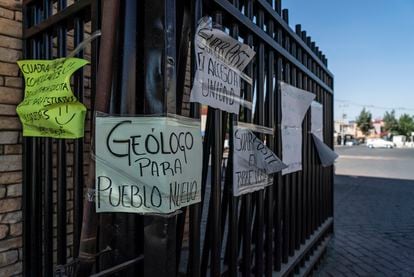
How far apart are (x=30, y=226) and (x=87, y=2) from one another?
1.39m

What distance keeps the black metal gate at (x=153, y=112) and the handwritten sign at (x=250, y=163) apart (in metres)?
0.06

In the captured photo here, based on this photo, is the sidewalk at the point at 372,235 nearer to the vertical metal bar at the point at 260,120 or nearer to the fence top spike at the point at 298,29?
the vertical metal bar at the point at 260,120

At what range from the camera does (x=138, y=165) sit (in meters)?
1.48

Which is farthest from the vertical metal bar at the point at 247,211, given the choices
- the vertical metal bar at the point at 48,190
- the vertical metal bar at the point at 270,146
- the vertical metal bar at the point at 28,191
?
the vertical metal bar at the point at 28,191

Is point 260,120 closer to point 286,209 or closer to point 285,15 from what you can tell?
point 286,209

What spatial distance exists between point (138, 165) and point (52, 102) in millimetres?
664

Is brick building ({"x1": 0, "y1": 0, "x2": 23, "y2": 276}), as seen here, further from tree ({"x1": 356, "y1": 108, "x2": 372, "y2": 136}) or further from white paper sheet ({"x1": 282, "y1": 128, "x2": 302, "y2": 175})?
tree ({"x1": 356, "y1": 108, "x2": 372, "y2": 136})

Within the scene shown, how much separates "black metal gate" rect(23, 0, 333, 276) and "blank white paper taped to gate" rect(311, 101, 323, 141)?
0.58 metres

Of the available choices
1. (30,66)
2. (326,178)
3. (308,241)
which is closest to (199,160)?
(30,66)

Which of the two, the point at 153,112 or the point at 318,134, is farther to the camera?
the point at 318,134

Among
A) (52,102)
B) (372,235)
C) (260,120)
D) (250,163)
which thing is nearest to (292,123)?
(260,120)

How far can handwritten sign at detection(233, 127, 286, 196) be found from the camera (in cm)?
223

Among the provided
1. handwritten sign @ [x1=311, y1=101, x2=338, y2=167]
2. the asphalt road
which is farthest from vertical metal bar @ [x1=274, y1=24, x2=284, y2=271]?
the asphalt road

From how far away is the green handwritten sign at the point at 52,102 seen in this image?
1.78 meters
